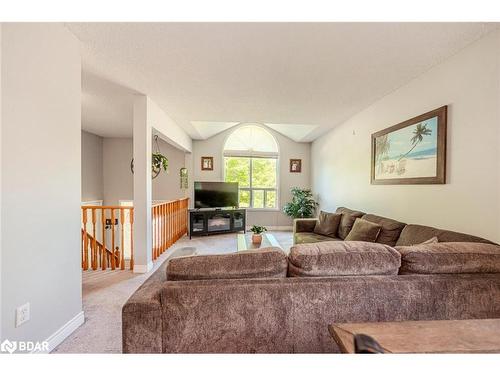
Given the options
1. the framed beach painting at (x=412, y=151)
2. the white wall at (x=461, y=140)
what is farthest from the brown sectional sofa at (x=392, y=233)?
the framed beach painting at (x=412, y=151)

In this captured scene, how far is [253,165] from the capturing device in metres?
6.52

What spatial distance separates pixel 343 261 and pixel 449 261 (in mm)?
587

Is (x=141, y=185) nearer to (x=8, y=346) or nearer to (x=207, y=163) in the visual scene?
(x=8, y=346)

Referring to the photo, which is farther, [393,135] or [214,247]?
[214,247]

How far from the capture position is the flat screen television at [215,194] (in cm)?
558

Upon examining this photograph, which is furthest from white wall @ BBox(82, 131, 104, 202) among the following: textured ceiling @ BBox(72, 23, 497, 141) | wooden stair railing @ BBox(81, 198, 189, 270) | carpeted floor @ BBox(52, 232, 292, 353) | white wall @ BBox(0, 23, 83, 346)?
white wall @ BBox(0, 23, 83, 346)

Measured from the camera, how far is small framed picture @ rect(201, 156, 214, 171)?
248 inches

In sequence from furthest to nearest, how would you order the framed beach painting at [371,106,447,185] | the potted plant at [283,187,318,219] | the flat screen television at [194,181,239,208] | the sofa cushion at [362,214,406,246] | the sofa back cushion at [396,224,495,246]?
1. the potted plant at [283,187,318,219]
2. the flat screen television at [194,181,239,208]
3. the sofa cushion at [362,214,406,246]
4. the framed beach painting at [371,106,447,185]
5. the sofa back cushion at [396,224,495,246]

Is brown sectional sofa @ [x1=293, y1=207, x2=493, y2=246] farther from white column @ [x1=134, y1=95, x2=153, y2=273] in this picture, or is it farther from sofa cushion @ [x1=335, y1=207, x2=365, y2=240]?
white column @ [x1=134, y1=95, x2=153, y2=273]

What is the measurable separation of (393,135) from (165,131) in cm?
351

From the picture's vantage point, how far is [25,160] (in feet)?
4.82

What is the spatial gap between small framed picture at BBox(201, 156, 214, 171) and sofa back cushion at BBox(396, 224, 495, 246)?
4854mm

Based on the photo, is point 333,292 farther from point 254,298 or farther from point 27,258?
point 27,258
